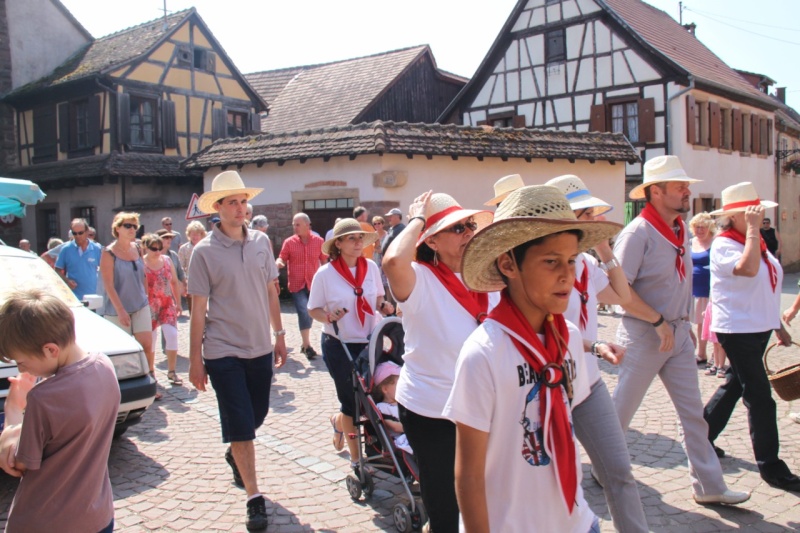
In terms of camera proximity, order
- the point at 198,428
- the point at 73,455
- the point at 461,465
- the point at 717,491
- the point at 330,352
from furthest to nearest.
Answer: the point at 198,428
the point at 330,352
the point at 717,491
the point at 73,455
the point at 461,465

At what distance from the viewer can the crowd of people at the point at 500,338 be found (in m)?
2.26

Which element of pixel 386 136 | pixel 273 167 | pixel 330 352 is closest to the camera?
pixel 330 352

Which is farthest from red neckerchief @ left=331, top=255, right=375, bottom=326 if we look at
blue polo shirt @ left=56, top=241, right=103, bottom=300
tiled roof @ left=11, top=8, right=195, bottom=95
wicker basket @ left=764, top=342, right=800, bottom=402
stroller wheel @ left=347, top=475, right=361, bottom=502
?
tiled roof @ left=11, top=8, right=195, bottom=95

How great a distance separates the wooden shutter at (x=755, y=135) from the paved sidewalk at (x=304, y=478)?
24542mm

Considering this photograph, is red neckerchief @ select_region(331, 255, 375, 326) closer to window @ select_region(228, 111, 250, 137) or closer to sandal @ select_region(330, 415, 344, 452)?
sandal @ select_region(330, 415, 344, 452)

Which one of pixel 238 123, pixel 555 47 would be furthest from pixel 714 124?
pixel 238 123

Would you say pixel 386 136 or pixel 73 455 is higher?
pixel 386 136

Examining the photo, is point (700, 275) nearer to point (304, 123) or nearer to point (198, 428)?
point (198, 428)

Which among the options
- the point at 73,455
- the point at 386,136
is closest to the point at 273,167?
the point at 386,136

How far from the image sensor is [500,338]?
7.45 feet

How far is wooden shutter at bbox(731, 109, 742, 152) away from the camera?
2711 cm

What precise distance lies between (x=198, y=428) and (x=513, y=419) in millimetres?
5121

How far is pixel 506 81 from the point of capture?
26859 millimetres

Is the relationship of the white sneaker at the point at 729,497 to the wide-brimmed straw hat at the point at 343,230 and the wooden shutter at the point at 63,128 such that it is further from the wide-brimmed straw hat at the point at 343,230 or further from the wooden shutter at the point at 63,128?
the wooden shutter at the point at 63,128
